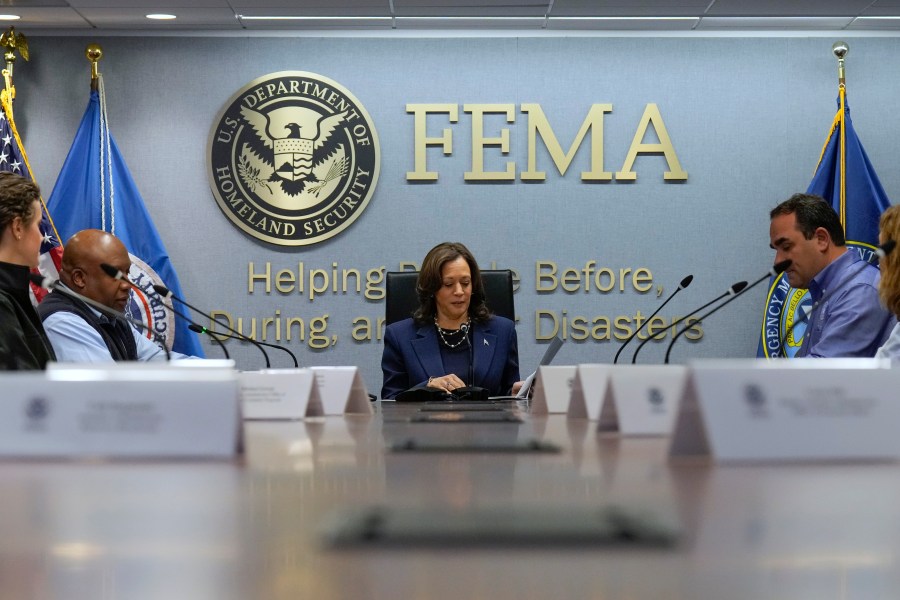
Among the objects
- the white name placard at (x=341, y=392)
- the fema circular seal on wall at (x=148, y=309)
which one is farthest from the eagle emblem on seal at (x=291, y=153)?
the white name placard at (x=341, y=392)

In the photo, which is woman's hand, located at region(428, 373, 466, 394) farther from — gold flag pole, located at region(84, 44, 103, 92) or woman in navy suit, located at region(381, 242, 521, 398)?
gold flag pole, located at region(84, 44, 103, 92)

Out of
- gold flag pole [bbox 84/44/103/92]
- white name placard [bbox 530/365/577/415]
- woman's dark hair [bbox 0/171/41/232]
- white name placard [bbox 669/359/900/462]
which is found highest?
gold flag pole [bbox 84/44/103/92]

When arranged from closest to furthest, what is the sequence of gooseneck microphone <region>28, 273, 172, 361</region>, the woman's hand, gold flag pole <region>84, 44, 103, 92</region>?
gooseneck microphone <region>28, 273, 172, 361</region>, the woman's hand, gold flag pole <region>84, 44, 103, 92</region>

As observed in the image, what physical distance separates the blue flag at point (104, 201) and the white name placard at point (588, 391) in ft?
11.8

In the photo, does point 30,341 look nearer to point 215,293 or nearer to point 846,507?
point 215,293

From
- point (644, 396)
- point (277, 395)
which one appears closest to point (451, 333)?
point (277, 395)

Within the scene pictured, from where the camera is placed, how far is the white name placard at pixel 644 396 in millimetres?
1316

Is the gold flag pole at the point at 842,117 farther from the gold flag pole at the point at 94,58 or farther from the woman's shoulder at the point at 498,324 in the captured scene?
the gold flag pole at the point at 94,58

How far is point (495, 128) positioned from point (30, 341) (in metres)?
2.95

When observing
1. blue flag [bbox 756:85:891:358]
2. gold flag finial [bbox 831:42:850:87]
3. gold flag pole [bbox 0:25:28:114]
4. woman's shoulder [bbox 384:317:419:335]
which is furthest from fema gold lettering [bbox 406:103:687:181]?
gold flag pole [bbox 0:25:28:114]

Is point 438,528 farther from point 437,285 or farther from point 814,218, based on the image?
point 814,218

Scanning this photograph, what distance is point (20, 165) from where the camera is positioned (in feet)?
16.5

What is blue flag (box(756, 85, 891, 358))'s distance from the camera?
5000 mm

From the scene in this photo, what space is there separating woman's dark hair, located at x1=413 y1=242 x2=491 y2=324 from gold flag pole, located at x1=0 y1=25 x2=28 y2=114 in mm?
2415
